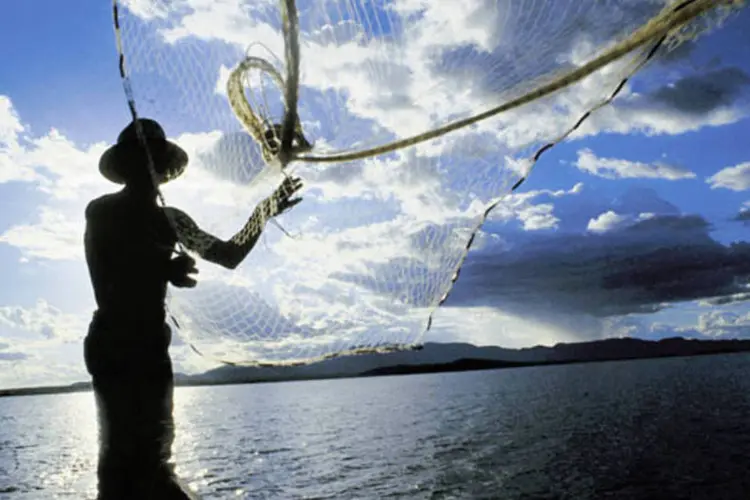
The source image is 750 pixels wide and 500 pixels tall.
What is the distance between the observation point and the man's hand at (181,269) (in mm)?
3719

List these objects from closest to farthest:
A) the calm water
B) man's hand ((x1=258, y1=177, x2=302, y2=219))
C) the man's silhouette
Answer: the man's silhouette < man's hand ((x1=258, y1=177, x2=302, y2=219)) < the calm water

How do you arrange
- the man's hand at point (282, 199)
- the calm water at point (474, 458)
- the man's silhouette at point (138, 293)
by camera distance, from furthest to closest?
the calm water at point (474, 458)
the man's hand at point (282, 199)
the man's silhouette at point (138, 293)

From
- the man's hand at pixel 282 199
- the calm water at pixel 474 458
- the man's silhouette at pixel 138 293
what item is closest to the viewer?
the man's silhouette at pixel 138 293

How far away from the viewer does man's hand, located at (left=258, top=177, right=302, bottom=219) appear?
3.71 meters

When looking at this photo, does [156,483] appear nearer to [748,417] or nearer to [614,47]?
[614,47]

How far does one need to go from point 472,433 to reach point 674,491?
20.5m

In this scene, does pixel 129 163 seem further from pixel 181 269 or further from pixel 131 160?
pixel 181 269

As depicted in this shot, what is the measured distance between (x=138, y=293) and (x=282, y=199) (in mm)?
1111

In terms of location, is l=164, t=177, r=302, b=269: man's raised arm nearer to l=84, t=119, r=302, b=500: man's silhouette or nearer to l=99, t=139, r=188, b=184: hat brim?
l=84, t=119, r=302, b=500: man's silhouette

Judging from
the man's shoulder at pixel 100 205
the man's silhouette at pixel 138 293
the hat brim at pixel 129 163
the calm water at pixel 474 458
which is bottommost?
the calm water at pixel 474 458

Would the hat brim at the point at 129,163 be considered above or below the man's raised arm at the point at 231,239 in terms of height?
above

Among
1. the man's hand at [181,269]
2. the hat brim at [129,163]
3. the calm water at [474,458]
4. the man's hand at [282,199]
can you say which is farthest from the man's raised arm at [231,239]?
the calm water at [474,458]

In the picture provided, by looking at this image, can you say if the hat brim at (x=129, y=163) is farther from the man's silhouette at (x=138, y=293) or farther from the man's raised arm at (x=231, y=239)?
the man's raised arm at (x=231, y=239)

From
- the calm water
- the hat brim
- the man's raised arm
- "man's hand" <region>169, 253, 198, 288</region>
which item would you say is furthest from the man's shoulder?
the calm water
